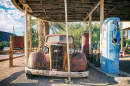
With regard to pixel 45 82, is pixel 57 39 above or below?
above

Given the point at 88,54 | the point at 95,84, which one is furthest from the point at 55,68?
the point at 88,54

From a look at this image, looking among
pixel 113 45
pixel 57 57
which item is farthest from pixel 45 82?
pixel 113 45

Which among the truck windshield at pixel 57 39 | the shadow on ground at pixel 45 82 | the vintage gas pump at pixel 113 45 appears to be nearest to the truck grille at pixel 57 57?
the shadow on ground at pixel 45 82

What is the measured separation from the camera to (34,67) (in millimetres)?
3336

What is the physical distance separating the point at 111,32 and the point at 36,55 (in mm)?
3433

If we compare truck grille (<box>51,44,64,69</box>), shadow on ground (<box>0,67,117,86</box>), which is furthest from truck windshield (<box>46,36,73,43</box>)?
shadow on ground (<box>0,67,117,86</box>)

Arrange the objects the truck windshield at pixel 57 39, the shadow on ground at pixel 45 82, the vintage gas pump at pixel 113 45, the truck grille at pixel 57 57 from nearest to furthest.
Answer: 1. the shadow on ground at pixel 45 82
2. the truck grille at pixel 57 57
3. the vintage gas pump at pixel 113 45
4. the truck windshield at pixel 57 39

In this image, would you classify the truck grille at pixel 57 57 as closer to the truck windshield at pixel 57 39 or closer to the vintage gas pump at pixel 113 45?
the truck windshield at pixel 57 39

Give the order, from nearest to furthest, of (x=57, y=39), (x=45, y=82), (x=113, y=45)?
(x=45, y=82) < (x=113, y=45) < (x=57, y=39)

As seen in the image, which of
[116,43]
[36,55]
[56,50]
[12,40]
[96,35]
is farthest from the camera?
[96,35]

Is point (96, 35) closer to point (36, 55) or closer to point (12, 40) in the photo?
point (12, 40)

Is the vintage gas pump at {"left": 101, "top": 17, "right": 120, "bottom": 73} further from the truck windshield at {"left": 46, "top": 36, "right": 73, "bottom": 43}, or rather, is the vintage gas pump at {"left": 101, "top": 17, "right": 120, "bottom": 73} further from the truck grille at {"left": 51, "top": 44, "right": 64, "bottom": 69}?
the truck grille at {"left": 51, "top": 44, "right": 64, "bottom": 69}

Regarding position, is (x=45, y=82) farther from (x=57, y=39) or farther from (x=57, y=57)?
(x=57, y=39)

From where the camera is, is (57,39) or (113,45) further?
(57,39)
